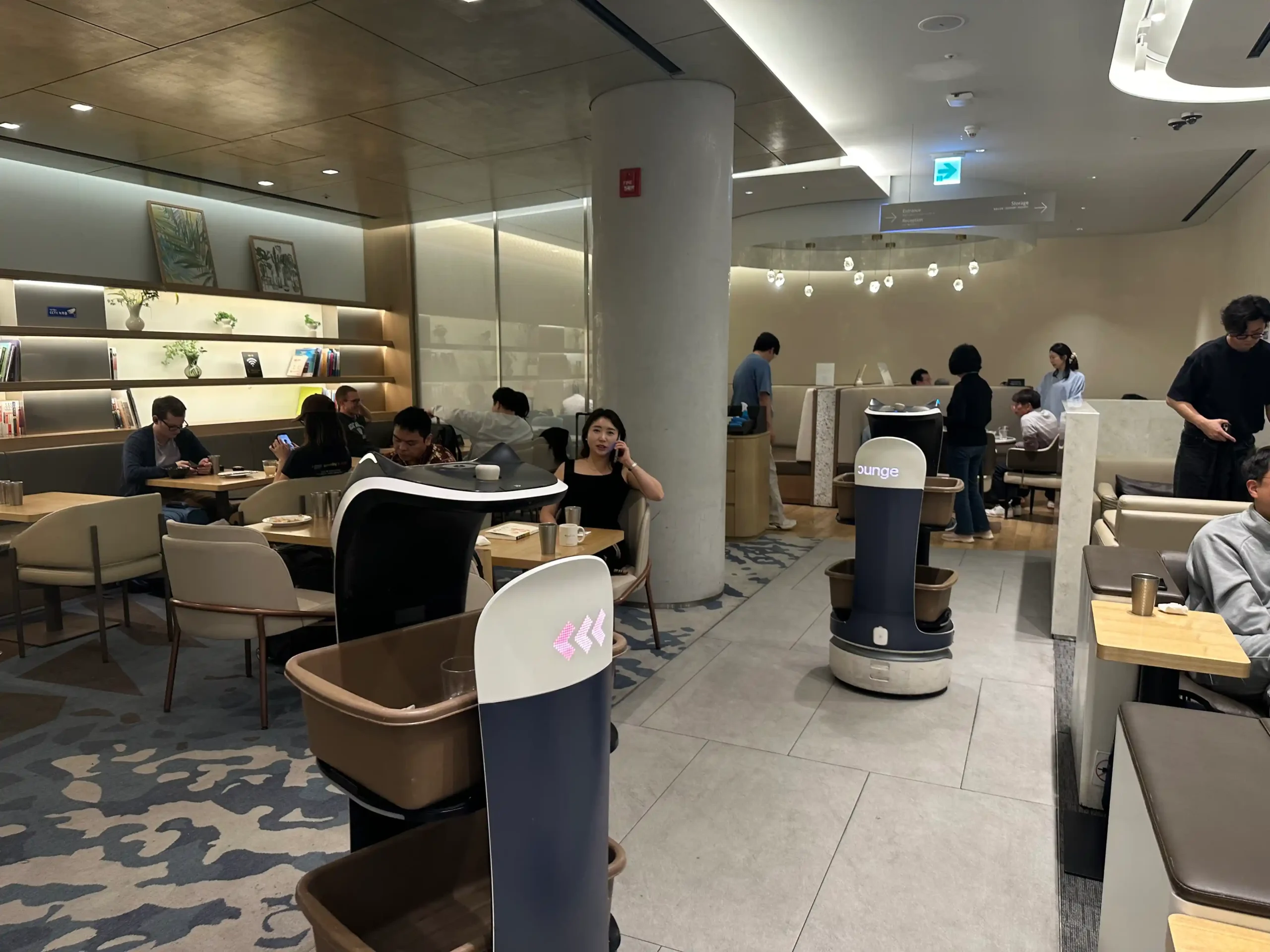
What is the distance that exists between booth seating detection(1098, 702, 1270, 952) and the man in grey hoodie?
80 centimetres

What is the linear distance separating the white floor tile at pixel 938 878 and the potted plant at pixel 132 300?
22.6ft

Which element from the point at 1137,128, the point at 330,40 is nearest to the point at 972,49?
the point at 1137,128

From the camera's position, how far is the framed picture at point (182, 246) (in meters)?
7.16

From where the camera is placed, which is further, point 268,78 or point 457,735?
point 268,78

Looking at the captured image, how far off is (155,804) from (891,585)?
2.98m

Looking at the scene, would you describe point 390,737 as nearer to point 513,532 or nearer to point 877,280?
point 513,532

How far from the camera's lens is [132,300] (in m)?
6.91

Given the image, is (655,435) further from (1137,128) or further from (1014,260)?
(1014,260)

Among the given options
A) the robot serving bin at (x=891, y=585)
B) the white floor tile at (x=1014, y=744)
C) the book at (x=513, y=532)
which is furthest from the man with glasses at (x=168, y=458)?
the white floor tile at (x=1014, y=744)

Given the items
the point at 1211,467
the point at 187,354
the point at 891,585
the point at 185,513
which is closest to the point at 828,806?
the point at 891,585

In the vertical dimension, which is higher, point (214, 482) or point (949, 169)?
point (949, 169)

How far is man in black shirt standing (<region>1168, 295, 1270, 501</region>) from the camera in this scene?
13.1 feet

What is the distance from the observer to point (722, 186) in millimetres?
4898

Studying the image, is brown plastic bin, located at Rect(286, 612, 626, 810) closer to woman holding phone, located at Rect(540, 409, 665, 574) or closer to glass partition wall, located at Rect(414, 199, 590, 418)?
woman holding phone, located at Rect(540, 409, 665, 574)
